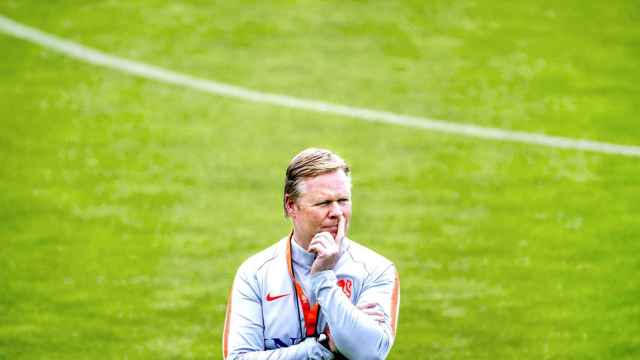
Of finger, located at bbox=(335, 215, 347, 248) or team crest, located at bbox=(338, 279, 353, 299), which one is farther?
team crest, located at bbox=(338, 279, 353, 299)

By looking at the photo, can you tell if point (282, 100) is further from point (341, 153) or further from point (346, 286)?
point (346, 286)

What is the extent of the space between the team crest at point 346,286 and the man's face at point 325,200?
0.25m

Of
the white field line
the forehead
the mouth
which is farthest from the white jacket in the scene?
the white field line

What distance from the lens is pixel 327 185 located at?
5.75 m

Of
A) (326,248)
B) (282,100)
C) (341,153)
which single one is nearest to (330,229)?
(326,248)

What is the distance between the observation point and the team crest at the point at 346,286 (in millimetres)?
5883

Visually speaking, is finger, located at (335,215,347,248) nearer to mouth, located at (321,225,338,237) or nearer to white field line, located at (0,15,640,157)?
mouth, located at (321,225,338,237)

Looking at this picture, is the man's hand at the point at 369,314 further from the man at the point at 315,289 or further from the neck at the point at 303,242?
the neck at the point at 303,242

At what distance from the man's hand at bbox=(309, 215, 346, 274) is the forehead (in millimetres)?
126

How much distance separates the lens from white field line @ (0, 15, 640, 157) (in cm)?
1334

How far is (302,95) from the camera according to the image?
1412 cm

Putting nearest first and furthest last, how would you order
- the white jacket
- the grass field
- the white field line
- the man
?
the man, the white jacket, the grass field, the white field line

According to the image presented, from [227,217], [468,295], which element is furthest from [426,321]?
[227,217]

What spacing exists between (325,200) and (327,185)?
7 cm
